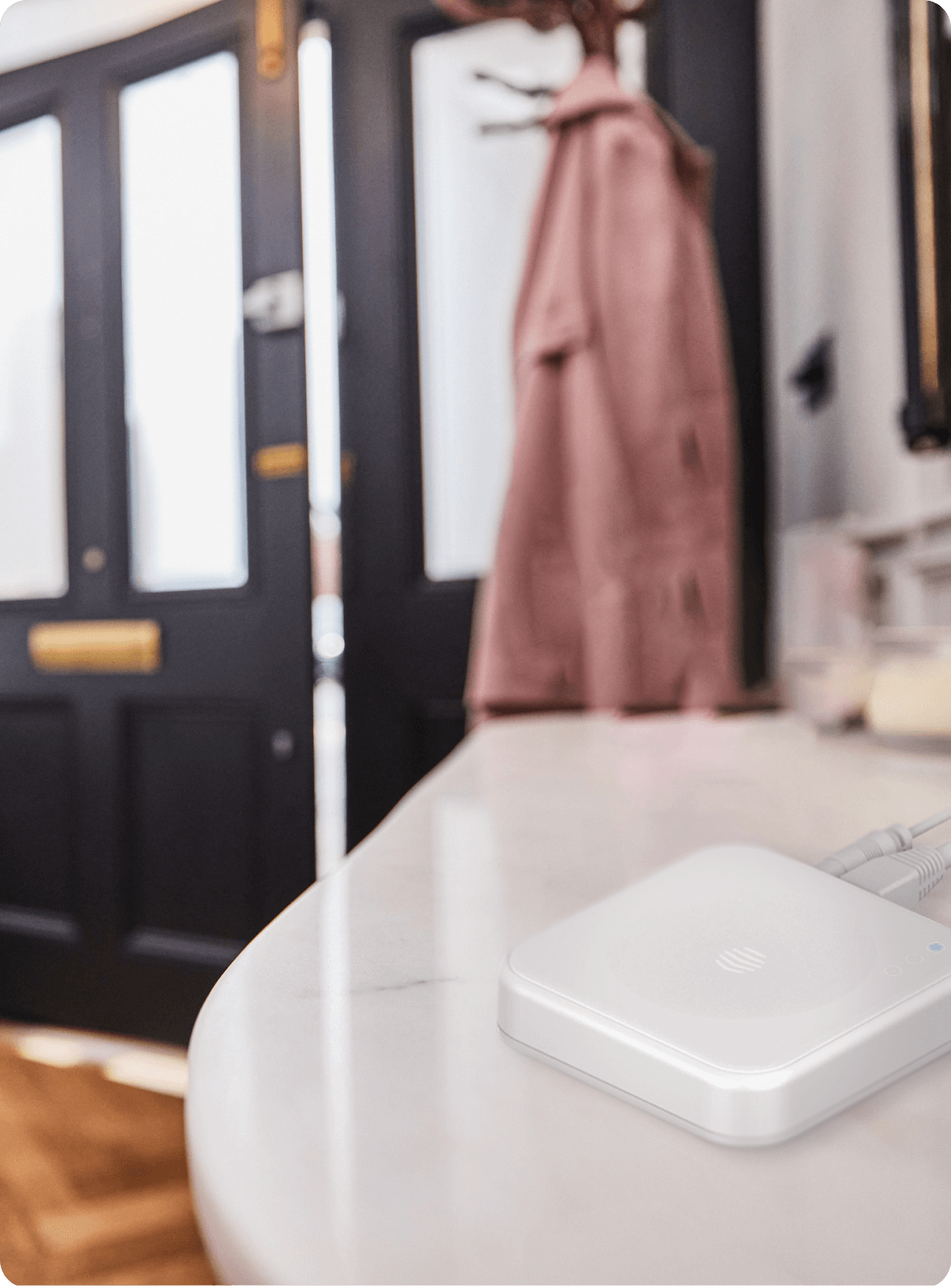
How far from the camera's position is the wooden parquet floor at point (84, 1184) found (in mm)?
258

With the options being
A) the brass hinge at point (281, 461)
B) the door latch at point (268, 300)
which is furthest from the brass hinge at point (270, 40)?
the brass hinge at point (281, 461)

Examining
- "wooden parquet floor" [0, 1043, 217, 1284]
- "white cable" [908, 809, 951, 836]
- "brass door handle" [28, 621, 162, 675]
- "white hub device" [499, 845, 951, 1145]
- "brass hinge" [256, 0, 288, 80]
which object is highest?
"brass hinge" [256, 0, 288, 80]

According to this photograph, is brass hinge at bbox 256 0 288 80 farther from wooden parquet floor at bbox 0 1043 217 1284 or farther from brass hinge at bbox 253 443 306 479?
wooden parquet floor at bbox 0 1043 217 1284

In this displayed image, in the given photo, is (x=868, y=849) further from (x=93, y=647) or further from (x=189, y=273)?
(x=93, y=647)

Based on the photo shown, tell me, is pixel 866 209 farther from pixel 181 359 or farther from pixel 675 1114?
pixel 675 1114

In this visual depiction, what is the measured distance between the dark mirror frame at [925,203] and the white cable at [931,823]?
1.16 ft

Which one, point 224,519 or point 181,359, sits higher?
point 181,359

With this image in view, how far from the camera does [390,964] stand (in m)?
0.23

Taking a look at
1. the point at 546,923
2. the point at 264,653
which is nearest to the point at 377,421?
the point at 264,653

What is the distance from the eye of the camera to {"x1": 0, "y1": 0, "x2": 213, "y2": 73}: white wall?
20.3 inches

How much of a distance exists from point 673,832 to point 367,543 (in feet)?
3.67

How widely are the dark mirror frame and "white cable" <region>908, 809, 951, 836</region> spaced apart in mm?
354

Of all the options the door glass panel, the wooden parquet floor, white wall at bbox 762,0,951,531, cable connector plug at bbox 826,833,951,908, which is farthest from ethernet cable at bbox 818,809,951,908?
the door glass panel

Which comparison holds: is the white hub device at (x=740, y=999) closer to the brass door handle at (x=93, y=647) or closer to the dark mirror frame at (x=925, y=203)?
the dark mirror frame at (x=925, y=203)
